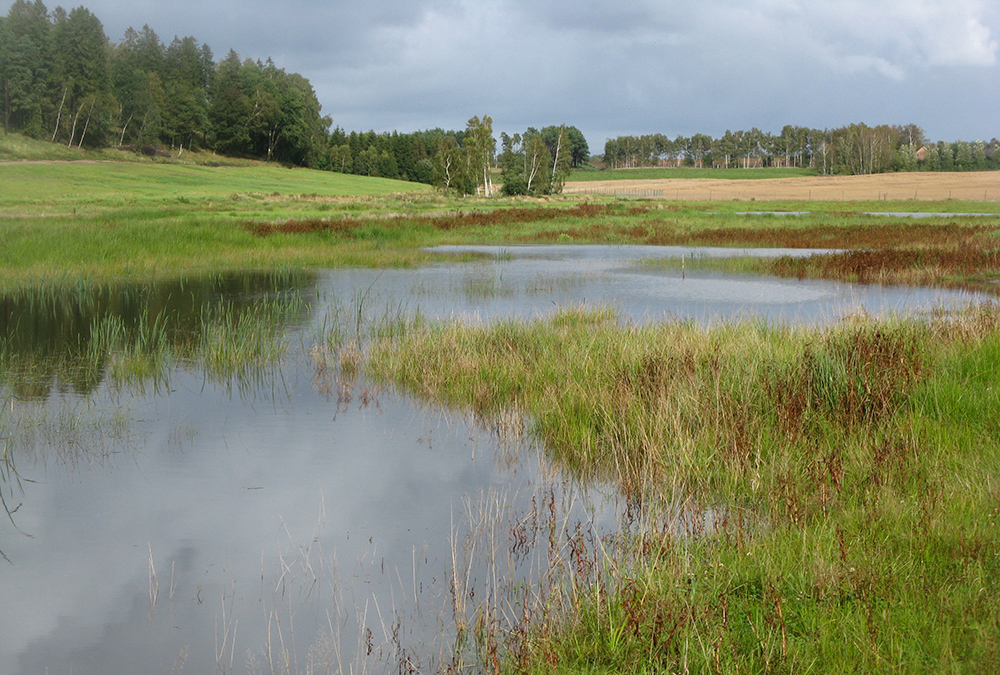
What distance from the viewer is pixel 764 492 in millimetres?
5062

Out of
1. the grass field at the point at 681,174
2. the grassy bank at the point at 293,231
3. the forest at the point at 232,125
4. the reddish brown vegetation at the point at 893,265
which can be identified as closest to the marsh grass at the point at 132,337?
the grassy bank at the point at 293,231

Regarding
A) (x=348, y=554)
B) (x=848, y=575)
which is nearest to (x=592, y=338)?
(x=348, y=554)

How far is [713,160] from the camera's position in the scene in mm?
162000

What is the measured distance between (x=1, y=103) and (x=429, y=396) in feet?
247

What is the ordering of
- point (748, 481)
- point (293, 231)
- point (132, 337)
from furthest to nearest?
point (293, 231) < point (132, 337) < point (748, 481)

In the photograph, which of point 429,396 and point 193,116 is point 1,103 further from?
point 429,396

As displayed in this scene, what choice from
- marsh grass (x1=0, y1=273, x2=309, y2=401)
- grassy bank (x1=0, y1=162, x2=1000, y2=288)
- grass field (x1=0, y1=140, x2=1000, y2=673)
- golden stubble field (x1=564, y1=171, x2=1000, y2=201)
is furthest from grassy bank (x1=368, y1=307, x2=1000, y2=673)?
golden stubble field (x1=564, y1=171, x2=1000, y2=201)

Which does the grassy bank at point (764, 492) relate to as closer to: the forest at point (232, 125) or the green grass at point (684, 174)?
the forest at point (232, 125)

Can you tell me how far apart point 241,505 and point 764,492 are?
150 inches

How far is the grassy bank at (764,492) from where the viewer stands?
324 cm

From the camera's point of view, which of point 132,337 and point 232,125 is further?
point 232,125

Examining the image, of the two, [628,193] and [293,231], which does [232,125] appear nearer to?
[628,193]

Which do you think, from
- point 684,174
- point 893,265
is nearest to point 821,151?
point 684,174

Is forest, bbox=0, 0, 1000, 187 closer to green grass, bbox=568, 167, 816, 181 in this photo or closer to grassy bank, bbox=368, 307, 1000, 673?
green grass, bbox=568, 167, 816, 181
